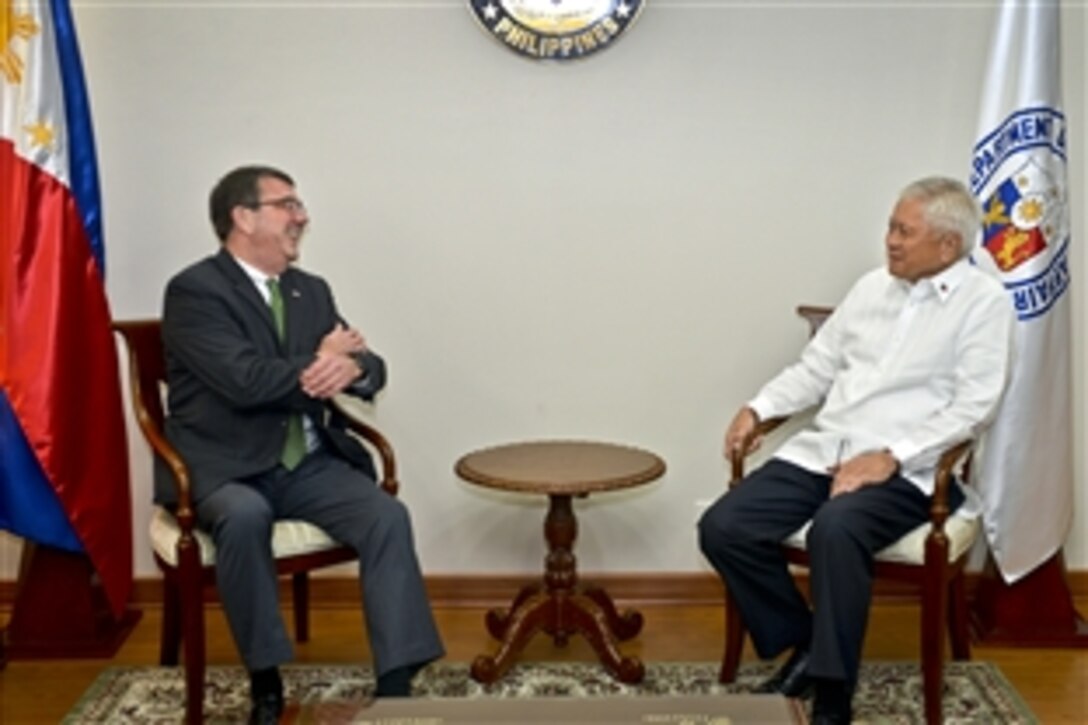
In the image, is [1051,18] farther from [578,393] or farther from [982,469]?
[578,393]

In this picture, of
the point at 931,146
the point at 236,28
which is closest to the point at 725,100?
the point at 931,146

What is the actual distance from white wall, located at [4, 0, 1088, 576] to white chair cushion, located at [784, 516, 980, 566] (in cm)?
82

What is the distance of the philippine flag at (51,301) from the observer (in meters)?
3.28

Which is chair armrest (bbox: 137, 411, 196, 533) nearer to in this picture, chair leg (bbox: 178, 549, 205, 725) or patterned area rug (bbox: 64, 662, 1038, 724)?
chair leg (bbox: 178, 549, 205, 725)

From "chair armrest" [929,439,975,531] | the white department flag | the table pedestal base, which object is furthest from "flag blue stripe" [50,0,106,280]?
the white department flag

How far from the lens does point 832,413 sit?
3.28 m

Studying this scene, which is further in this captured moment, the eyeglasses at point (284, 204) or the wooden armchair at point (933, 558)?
the eyeglasses at point (284, 204)

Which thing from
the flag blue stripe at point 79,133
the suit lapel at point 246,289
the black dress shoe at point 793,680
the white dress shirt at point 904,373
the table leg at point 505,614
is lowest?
the black dress shoe at point 793,680

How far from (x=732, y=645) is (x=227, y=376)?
1459 millimetres

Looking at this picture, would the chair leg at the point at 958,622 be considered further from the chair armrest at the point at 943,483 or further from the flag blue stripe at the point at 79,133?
the flag blue stripe at the point at 79,133

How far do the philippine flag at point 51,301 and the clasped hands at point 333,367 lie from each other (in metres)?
0.70

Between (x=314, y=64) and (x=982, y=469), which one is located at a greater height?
(x=314, y=64)

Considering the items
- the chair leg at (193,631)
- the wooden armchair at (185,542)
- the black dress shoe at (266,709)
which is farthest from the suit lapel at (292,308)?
the black dress shoe at (266,709)

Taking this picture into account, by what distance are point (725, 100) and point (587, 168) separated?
1.46 ft
